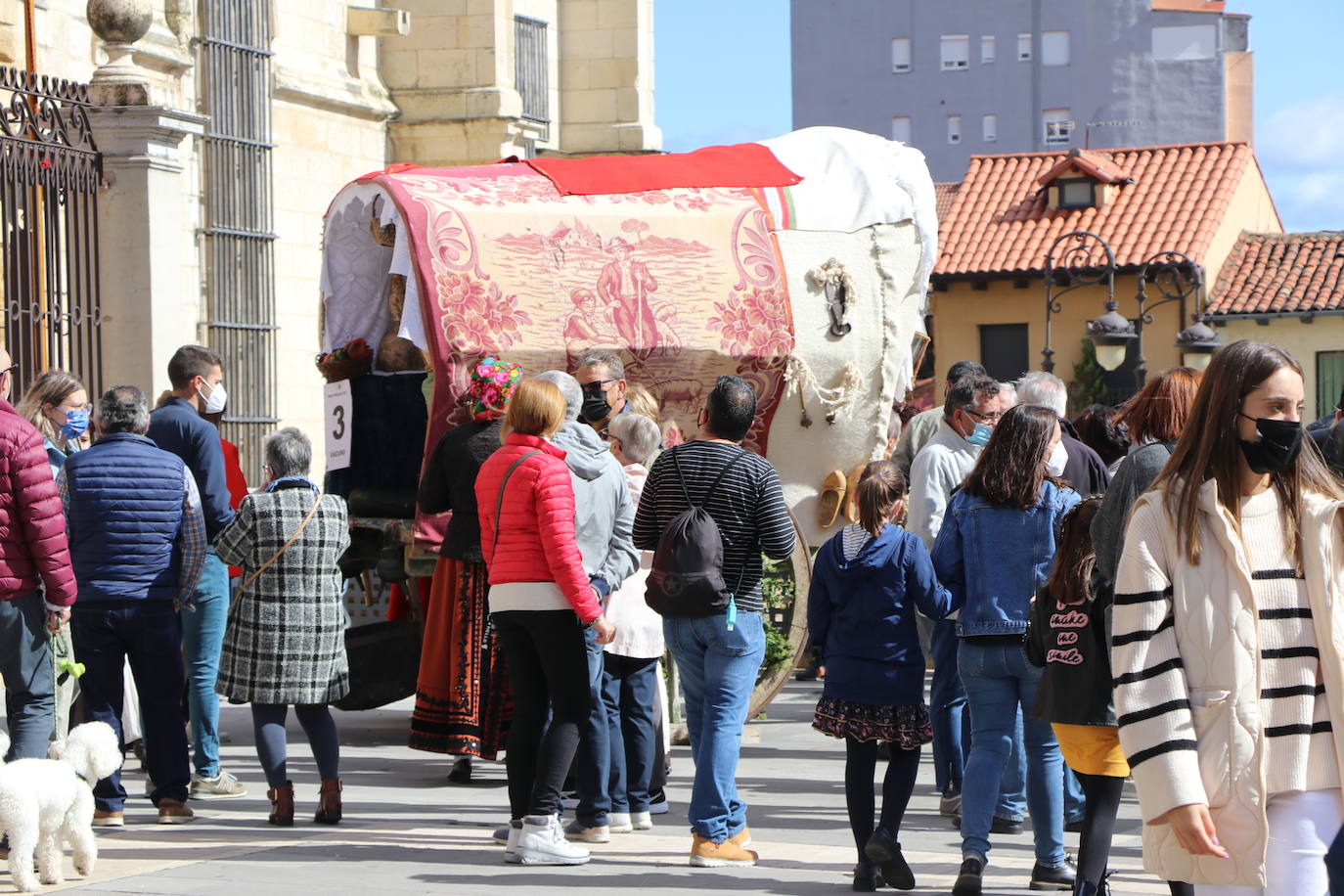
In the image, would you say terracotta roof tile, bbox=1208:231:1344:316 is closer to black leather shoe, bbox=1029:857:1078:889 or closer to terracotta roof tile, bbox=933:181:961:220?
terracotta roof tile, bbox=933:181:961:220

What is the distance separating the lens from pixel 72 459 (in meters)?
7.52

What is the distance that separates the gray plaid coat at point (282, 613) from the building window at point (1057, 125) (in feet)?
185

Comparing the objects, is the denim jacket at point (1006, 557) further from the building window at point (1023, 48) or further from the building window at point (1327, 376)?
the building window at point (1023, 48)

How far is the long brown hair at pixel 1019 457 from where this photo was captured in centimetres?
659

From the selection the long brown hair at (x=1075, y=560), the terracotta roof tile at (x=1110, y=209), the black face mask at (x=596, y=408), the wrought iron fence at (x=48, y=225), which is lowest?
the long brown hair at (x=1075, y=560)

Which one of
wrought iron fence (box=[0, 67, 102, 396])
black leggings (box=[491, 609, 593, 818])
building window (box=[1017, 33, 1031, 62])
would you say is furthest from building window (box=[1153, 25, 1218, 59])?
black leggings (box=[491, 609, 593, 818])

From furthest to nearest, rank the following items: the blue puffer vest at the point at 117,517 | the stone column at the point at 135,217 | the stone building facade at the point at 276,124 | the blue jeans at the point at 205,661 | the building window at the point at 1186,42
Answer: the building window at the point at 1186,42 < the stone building facade at the point at 276,124 < the stone column at the point at 135,217 < the blue jeans at the point at 205,661 < the blue puffer vest at the point at 117,517

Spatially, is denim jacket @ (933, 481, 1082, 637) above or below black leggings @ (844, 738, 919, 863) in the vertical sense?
above

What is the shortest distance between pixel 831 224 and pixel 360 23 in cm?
1250

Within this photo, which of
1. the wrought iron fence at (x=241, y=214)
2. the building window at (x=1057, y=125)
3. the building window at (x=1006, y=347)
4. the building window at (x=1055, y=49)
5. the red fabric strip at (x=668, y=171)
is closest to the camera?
the red fabric strip at (x=668, y=171)

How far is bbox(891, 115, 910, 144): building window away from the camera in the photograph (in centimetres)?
6575

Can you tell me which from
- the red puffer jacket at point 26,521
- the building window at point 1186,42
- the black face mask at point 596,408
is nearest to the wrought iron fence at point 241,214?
the black face mask at point 596,408

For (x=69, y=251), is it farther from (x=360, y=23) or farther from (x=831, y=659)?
(x=360, y=23)

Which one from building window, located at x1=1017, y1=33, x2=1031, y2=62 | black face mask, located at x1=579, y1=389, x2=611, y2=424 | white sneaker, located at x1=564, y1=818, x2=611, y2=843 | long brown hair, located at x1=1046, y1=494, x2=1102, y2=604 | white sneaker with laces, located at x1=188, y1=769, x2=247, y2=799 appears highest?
building window, located at x1=1017, y1=33, x2=1031, y2=62
